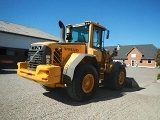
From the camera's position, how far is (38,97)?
7.43m

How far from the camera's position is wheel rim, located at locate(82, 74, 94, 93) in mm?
7159

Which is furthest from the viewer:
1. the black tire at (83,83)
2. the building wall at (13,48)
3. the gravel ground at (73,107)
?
the building wall at (13,48)

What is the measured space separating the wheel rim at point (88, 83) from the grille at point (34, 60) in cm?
178

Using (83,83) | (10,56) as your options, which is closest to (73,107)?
(83,83)

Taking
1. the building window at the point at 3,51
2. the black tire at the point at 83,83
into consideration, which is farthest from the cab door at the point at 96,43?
the building window at the point at 3,51

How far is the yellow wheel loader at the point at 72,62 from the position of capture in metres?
6.47

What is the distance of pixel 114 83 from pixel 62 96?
112 inches

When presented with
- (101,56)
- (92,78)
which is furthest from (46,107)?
(101,56)

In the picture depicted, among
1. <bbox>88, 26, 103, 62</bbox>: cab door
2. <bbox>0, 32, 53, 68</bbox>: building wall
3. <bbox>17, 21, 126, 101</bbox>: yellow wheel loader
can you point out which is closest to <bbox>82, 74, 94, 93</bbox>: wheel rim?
<bbox>17, 21, 126, 101</bbox>: yellow wheel loader

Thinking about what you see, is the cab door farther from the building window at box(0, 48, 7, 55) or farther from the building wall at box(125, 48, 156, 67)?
the building wall at box(125, 48, 156, 67)

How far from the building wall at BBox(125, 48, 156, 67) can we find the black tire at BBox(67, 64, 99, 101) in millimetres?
50707

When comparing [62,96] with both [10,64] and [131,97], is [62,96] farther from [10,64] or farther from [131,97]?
[10,64]

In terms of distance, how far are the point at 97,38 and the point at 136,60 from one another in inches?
2018

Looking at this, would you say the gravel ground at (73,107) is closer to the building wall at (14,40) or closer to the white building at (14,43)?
the white building at (14,43)
